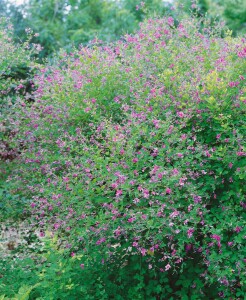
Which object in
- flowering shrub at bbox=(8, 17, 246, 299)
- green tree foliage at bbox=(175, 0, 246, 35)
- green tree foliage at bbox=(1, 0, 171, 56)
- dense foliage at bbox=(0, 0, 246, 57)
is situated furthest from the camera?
green tree foliage at bbox=(175, 0, 246, 35)

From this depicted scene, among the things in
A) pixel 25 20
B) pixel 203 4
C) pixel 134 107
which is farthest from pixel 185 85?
pixel 203 4

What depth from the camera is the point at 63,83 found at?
197 inches

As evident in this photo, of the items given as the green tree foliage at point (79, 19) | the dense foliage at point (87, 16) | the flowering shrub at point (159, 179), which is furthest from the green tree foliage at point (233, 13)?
the flowering shrub at point (159, 179)

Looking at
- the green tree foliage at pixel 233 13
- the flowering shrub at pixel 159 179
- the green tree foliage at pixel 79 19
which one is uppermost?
the flowering shrub at pixel 159 179

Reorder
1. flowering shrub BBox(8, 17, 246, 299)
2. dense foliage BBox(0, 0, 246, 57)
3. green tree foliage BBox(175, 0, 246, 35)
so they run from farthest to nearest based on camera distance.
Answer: green tree foliage BBox(175, 0, 246, 35), dense foliage BBox(0, 0, 246, 57), flowering shrub BBox(8, 17, 246, 299)

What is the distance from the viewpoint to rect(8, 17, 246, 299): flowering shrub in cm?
364

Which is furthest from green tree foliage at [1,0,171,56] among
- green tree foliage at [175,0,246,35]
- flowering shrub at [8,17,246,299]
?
flowering shrub at [8,17,246,299]

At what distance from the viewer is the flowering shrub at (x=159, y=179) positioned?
364 cm

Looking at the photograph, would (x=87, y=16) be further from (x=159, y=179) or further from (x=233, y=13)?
(x=159, y=179)

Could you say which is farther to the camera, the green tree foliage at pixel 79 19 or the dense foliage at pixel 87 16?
the green tree foliage at pixel 79 19

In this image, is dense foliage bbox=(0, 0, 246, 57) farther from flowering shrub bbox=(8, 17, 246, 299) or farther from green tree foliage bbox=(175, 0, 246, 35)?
flowering shrub bbox=(8, 17, 246, 299)

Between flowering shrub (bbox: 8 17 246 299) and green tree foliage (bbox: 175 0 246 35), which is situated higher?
flowering shrub (bbox: 8 17 246 299)

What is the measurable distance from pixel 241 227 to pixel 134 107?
4.60 feet

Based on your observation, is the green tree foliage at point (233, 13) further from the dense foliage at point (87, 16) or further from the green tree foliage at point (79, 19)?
the green tree foliage at point (79, 19)
